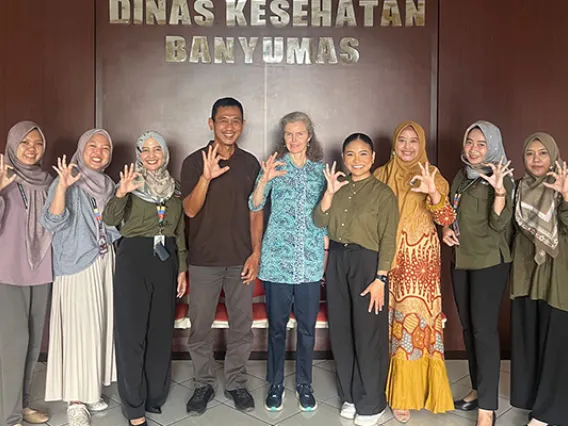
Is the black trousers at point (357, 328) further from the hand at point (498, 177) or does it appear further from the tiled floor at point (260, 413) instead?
the hand at point (498, 177)

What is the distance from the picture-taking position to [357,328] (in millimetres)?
3039

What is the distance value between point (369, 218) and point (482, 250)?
62 cm

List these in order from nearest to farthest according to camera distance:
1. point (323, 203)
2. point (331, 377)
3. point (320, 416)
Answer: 1. point (323, 203)
2. point (320, 416)
3. point (331, 377)

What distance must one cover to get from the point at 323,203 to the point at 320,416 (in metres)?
1.24

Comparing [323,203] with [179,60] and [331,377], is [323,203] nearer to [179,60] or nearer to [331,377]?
[331,377]

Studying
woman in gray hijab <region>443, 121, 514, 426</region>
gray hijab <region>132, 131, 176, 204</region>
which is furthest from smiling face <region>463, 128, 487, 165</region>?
gray hijab <region>132, 131, 176, 204</region>

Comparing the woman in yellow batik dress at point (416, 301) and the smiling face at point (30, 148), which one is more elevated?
the smiling face at point (30, 148)

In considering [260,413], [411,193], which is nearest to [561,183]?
[411,193]

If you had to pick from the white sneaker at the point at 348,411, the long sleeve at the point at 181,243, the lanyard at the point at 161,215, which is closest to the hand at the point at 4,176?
the lanyard at the point at 161,215

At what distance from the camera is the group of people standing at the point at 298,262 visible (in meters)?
2.95

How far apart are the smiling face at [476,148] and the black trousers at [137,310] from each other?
1699 millimetres

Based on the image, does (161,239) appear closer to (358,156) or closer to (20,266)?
(20,266)

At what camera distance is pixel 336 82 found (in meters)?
4.09

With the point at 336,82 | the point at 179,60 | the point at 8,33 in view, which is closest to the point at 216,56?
the point at 179,60
